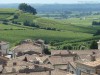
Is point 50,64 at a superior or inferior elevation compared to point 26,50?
superior

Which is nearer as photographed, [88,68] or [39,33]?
[88,68]

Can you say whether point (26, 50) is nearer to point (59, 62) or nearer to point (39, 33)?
point (59, 62)

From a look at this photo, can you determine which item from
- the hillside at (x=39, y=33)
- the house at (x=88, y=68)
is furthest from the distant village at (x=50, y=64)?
the hillside at (x=39, y=33)

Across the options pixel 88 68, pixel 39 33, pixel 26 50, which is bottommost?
pixel 39 33

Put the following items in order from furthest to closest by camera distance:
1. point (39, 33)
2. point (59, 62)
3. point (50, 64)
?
point (39, 33), point (59, 62), point (50, 64)

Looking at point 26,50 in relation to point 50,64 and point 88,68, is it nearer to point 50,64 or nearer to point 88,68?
point 50,64

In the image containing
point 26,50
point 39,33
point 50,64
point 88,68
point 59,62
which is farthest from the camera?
point 39,33

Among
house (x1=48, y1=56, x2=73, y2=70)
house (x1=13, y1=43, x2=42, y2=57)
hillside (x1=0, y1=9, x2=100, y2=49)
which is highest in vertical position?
house (x1=48, y1=56, x2=73, y2=70)

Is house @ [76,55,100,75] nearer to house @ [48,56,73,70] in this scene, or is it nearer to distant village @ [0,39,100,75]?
distant village @ [0,39,100,75]

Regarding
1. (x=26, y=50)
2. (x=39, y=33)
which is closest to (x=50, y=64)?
(x=26, y=50)

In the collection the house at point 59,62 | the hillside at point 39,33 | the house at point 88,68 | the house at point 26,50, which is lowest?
the hillside at point 39,33

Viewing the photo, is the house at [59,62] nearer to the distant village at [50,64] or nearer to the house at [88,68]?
the distant village at [50,64]

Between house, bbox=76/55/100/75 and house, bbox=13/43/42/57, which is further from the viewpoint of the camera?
house, bbox=13/43/42/57

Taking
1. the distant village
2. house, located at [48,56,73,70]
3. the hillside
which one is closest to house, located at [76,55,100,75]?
the distant village
